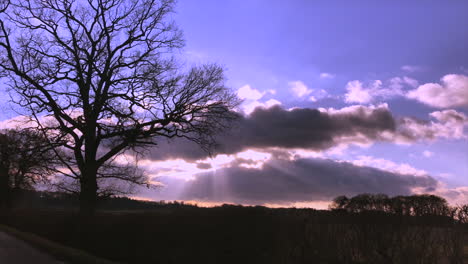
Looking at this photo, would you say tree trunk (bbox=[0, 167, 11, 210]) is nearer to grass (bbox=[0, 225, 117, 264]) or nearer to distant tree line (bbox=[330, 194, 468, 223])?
grass (bbox=[0, 225, 117, 264])

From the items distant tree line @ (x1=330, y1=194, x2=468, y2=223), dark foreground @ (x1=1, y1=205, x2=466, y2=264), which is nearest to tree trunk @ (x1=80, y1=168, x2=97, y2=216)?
dark foreground @ (x1=1, y1=205, x2=466, y2=264)

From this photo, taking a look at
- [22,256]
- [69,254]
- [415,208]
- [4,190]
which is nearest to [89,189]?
[22,256]

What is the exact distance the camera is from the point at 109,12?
26.0 meters

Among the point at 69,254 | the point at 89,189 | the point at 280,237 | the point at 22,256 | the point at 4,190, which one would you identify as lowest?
the point at 22,256

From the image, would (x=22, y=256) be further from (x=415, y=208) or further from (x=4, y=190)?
(x=4, y=190)

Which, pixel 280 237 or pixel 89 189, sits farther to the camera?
pixel 89 189

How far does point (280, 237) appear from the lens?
10.7 metres

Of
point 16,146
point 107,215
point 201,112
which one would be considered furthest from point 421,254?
point 16,146

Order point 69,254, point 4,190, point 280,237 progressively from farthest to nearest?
1. point 4,190
2. point 69,254
3. point 280,237

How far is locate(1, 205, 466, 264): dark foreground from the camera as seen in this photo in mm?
9102

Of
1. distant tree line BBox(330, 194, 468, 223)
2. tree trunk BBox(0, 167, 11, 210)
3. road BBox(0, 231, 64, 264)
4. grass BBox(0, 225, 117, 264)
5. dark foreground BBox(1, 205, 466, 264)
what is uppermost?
tree trunk BBox(0, 167, 11, 210)

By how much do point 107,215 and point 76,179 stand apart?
695cm

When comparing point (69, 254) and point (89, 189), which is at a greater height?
point (89, 189)

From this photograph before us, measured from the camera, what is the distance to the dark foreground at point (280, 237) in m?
9.10
